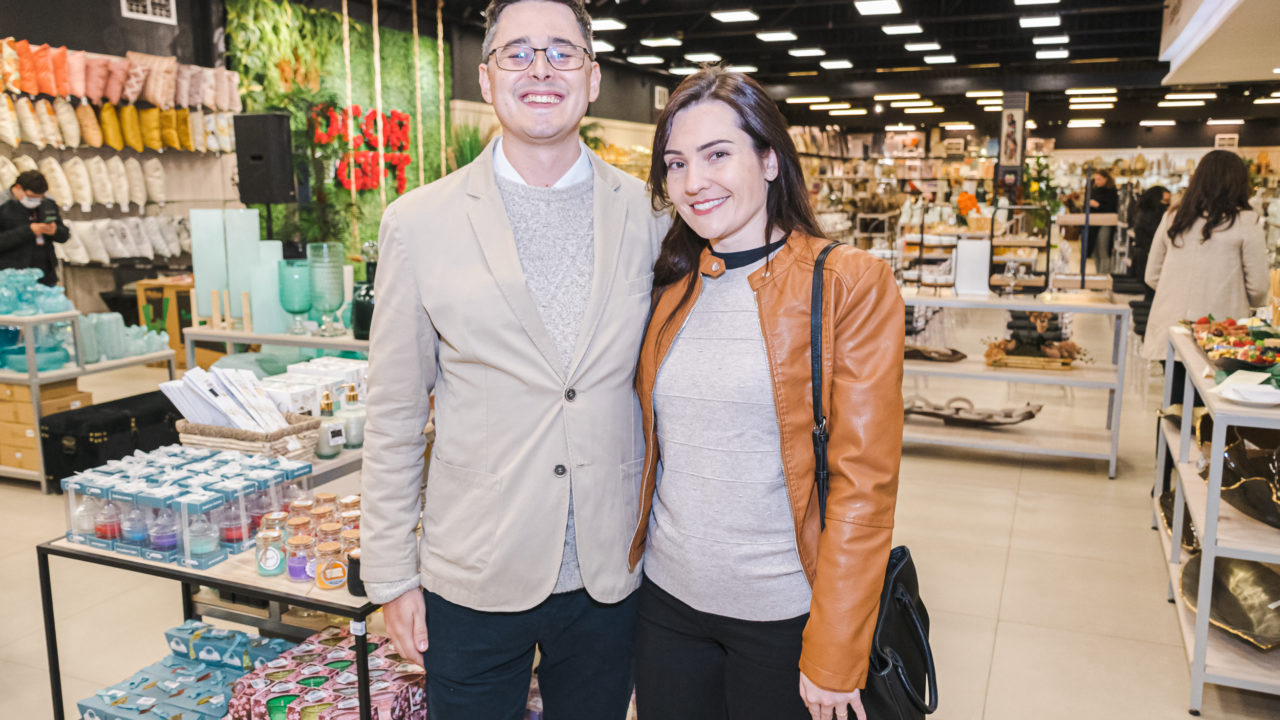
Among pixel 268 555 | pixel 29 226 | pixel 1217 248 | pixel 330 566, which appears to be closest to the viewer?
pixel 330 566

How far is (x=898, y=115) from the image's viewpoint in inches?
813

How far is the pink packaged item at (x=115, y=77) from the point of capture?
7406 millimetres

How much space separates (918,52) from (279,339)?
42.7 feet

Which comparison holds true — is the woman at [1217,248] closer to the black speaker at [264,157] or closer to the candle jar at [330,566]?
the candle jar at [330,566]

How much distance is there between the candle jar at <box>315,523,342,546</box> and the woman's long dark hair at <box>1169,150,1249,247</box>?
4.82 m

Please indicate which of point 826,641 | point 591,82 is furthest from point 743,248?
point 826,641

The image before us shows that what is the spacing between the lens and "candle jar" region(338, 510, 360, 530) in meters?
2.23

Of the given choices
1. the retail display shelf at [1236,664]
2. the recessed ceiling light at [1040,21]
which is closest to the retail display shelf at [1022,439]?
the retail display shelf at [1236,664]

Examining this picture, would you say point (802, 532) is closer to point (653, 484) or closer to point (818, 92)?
point (653, 484)

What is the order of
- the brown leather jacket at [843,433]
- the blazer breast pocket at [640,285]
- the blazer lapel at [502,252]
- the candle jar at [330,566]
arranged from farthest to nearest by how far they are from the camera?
1. the candle jar at [330,566]
2. the blazer breast pocket at [640,285]
3. the blazer lapel at [502,252]
4. the brown leather jacket at [843,433]

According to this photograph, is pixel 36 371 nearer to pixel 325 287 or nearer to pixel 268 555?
pixel 325 287

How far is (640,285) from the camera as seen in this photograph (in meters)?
1.60

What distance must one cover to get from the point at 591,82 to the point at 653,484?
719mm

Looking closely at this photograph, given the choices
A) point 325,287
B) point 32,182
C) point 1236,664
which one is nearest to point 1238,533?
point 1236,664
